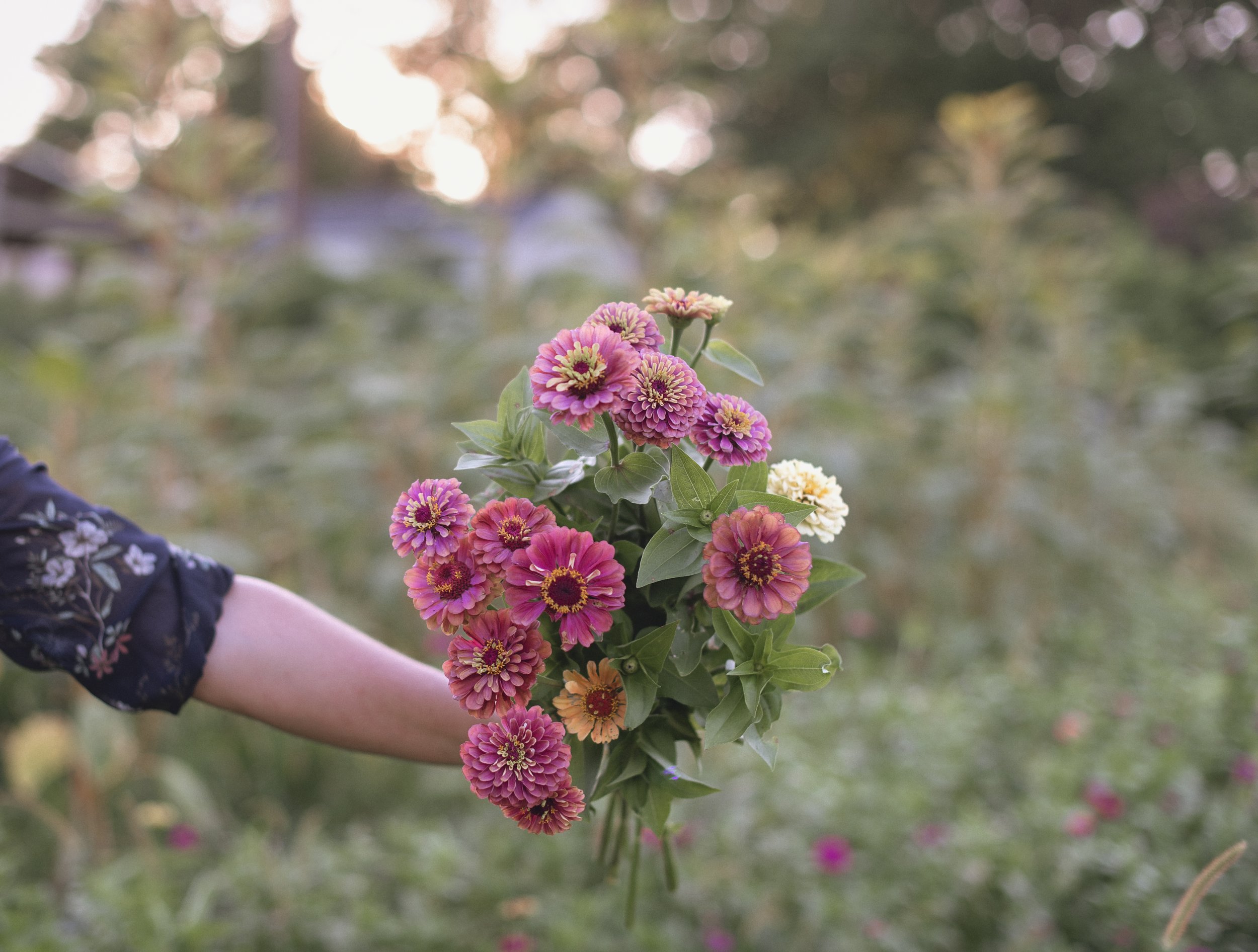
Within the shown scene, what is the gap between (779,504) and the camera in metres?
0.73

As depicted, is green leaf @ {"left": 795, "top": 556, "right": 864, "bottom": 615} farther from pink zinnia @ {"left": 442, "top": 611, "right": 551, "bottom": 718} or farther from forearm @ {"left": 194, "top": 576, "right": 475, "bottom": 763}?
forearm @ {"left": 194, "top": 576, "right": 475, "bottom": 763}

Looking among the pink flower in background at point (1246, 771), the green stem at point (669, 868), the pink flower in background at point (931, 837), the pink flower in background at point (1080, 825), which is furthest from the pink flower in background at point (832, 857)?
the green stem at point (669, 868)

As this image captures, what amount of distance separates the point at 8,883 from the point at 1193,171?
16696 mm

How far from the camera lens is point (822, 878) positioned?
169cm

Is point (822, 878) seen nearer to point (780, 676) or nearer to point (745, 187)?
point (780, 676)

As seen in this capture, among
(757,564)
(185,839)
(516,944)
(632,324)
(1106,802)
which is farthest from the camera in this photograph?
(185,839)

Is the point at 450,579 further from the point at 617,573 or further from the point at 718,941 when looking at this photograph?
the point at 718,941

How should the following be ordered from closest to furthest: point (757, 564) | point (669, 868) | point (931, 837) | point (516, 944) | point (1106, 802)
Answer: point (757, 564) < point (669, 868) < point (516, 944) < point (1106, 802) < point (931, 837)

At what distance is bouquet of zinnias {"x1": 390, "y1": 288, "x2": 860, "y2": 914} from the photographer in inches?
27.2

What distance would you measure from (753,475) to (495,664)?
0.26 meters

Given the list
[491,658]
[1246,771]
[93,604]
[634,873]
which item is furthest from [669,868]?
[1246,771]

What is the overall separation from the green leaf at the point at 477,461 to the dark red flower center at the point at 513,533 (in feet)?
0.21

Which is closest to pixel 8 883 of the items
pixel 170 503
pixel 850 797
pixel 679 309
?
pixel 170 503

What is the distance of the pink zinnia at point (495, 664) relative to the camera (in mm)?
705
